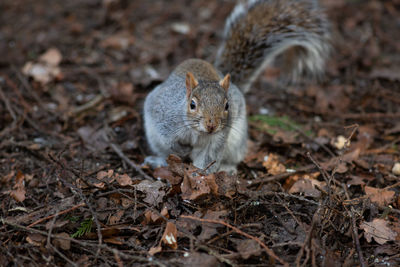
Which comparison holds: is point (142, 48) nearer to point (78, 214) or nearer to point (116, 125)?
point (116, 125)

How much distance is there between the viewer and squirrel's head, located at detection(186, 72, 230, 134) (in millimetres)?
2688

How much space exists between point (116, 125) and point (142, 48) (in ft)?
5.35

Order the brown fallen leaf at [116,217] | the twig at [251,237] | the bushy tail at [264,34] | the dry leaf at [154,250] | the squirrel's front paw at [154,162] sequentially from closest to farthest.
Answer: the twig at [251,237], the dry leaf at [154,250], the brown fallen leaf at [116,217], the squirrel's front paw at [154,162], the bushy tail at [264,34]

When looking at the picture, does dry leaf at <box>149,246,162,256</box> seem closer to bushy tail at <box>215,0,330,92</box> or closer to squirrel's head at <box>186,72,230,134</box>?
squirrel's head at <box>186,72,230,134</box>

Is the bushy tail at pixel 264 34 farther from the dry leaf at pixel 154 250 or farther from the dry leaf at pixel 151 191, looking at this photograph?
the dry leaf at pixel 154 250

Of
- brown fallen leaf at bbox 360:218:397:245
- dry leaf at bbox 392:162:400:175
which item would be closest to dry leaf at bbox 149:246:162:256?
brown fallen leaf at bbox 360:218:397:245

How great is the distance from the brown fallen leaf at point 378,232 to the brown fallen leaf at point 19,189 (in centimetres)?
239

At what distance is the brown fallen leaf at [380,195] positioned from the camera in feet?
9.24

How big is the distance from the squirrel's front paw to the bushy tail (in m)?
1.03

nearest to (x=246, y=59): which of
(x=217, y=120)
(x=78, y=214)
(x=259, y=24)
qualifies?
(x=259, y=24)

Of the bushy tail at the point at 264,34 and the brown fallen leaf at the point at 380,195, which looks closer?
the brown fallen leaf at the point at 380,195

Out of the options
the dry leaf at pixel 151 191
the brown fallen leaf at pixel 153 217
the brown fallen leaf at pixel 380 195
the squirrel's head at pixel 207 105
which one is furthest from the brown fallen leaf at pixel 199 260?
the brown fallen leaf at pixel 380 195

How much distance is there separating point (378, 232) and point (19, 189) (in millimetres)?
2559

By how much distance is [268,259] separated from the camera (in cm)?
227
